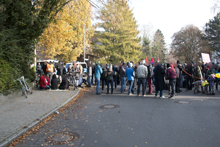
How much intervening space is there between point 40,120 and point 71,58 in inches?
1218

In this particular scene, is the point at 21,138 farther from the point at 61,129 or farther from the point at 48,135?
the point at 61,129

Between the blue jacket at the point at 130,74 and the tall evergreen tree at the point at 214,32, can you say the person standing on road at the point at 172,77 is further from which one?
the tall evergreen tree at the point at 214,32

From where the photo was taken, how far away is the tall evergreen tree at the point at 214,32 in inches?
1905

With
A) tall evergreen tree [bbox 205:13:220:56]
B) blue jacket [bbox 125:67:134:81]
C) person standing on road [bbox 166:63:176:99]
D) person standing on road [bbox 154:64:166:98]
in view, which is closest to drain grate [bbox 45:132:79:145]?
person standing on road [bbox 154:64:166:98]

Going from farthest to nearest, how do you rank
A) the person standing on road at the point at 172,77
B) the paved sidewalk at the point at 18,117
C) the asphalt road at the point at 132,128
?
the person standing on road at the point at 172,77, the paved sidewalk at the point at 18,117, the asphalt road at the point at 132,128

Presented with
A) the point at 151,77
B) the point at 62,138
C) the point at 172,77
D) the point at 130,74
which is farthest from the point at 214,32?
the point at 62,138

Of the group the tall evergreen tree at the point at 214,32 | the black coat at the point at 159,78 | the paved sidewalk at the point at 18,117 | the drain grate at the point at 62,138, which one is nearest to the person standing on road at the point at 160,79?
the black coat at the point at 159,78

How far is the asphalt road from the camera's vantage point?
4.36 m

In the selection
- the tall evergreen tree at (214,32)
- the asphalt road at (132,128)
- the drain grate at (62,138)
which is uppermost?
the tall evergreen tree at (214,32)

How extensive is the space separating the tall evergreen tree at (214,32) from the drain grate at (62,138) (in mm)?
52287

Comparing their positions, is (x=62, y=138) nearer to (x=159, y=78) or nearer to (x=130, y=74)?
(x=159, y=78)

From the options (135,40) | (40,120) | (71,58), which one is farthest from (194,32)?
(40,120)

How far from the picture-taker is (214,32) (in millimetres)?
49500

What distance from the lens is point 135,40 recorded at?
4038 centimetres
